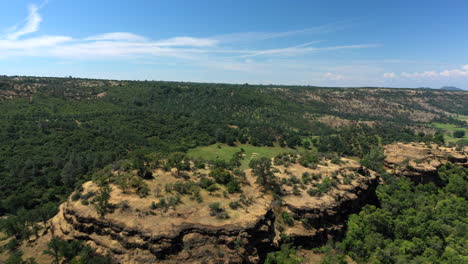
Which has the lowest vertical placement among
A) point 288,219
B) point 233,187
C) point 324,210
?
point 288,219

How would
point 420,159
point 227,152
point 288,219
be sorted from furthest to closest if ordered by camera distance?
point 227,152, point 420,159, point 288,219

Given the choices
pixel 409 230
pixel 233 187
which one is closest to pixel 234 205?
A: pixel 233 187

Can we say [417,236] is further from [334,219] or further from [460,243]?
[334,219]

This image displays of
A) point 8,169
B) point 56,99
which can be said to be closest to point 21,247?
point 8,169

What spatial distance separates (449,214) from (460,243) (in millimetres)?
11067

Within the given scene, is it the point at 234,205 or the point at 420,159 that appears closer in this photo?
the point at 234,205

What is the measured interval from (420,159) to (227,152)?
71.0 meters

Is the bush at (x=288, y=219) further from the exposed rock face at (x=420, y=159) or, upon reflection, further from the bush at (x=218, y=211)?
the exposed rock face at (x=420, y=159)

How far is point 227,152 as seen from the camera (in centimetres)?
10469

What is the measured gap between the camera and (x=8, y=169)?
230ft

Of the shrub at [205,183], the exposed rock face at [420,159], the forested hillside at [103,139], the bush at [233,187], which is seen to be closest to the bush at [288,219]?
the bush at [233,187]

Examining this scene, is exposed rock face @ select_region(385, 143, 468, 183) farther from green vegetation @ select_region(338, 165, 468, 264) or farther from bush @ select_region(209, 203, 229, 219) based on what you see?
bush @ select_region(209, 203, 229, 219)

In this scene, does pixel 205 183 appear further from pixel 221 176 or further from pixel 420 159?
pixel 420 159

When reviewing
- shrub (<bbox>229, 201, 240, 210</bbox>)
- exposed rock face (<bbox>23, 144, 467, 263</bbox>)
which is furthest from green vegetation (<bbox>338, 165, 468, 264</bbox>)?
shrub (<bbox>229, 201, 240, 210</bbox>)
